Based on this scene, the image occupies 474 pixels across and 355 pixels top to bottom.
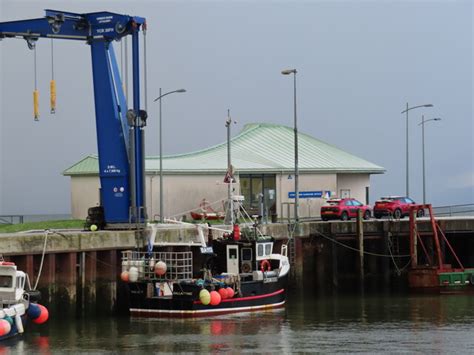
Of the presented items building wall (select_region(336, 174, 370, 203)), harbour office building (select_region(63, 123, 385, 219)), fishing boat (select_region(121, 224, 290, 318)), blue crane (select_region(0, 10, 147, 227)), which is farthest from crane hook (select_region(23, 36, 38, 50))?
building wall (select_region(336, 174, 370, 203))

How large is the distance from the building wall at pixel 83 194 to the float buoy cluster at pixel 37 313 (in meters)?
29.4

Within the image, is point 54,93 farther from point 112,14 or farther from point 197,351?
point 197,351

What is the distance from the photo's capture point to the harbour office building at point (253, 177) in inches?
2793

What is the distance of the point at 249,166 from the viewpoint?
7544cm

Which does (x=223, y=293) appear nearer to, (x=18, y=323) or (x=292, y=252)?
(x=18, y=323)

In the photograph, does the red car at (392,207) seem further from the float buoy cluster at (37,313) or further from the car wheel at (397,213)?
the float buoy cluster at (37,313)

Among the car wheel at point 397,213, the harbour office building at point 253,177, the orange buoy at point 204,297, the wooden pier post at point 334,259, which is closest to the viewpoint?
the orange buoy at point 204,297

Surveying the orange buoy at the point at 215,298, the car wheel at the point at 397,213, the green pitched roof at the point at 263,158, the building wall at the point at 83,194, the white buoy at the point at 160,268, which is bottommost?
the orange buoy at the point at 215,298

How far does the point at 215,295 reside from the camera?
150 feet

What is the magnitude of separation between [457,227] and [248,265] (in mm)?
17113

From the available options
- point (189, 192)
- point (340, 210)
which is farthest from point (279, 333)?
point (189, 192)

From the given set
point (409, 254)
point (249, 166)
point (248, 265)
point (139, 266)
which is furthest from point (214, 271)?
point (249, 166)

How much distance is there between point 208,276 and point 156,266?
2.22m

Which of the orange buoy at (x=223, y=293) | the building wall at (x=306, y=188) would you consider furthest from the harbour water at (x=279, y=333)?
the building wall at (x=306, y=188)
